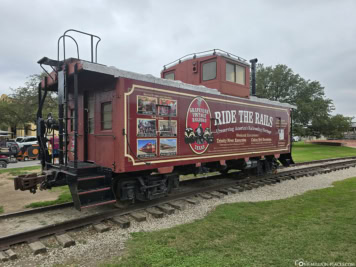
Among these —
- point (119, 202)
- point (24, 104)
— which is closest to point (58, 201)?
point (119, 202)

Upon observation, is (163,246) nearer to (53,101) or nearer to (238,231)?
(238,231)

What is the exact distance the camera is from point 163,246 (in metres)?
4.26

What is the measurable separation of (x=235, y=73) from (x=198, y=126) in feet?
10.1

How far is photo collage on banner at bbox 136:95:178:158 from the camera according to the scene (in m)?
5.98

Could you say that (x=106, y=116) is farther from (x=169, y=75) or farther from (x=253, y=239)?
(x=169, y=75)

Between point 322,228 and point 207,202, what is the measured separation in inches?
115

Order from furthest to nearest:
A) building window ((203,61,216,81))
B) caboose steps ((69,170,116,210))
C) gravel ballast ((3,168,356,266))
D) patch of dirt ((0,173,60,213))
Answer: building window ((203,61,216,81)) < patch of dirt ((0,173,60,213)) < caboose steps ((69,170,116,210)) < gravel ballast ((3,168,356,266))

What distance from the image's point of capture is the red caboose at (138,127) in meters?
5.53

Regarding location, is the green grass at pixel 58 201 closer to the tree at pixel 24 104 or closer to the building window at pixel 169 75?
the building window at pixel 169 75

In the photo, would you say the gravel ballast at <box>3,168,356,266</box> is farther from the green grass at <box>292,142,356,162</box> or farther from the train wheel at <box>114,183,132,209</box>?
the green grass at <box>292,142,356,162</box>

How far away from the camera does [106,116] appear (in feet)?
20.7

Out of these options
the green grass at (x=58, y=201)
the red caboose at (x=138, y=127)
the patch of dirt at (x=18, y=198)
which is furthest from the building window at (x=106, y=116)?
the patch of dirt at (x=18, y=198)

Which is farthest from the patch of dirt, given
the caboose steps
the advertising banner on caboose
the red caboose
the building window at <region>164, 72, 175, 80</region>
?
the building window at <region>164, 72, 175, 80</region>

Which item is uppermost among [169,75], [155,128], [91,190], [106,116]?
[169,75]
